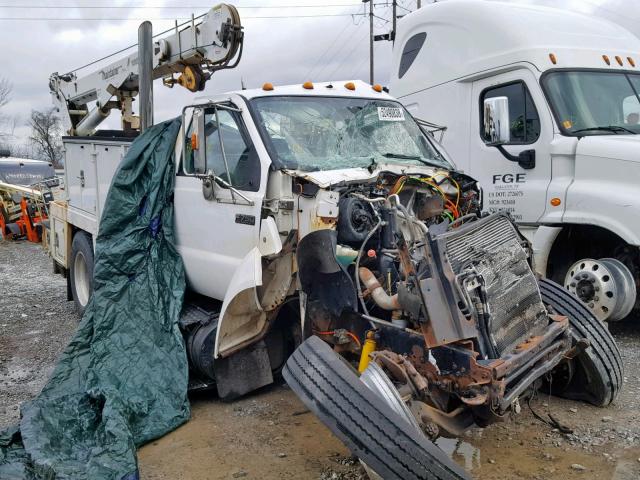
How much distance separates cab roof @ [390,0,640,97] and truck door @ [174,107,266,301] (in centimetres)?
324

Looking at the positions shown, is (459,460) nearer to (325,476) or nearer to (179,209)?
(325,476)

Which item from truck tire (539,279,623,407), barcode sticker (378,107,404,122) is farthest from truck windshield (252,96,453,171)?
truck tire (539,279,623,407)

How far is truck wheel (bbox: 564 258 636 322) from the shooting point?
5.29 meters

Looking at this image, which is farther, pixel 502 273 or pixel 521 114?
pixel 521 114

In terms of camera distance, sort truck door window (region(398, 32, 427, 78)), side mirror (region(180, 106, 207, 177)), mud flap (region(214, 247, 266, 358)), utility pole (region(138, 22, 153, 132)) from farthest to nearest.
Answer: truck door window (region(398, 32, 427, 78))
utility pole (region(138, 22, 153, 132))
side mirror (region(180, 106, 207, 177))
mud flap (region(214, 247, 266, 358))

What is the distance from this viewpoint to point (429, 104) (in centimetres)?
760

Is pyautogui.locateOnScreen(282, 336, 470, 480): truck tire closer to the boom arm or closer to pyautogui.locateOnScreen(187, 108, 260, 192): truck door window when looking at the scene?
pyautogui.locateOnScreen(187, 108, 260, 192): truck door window

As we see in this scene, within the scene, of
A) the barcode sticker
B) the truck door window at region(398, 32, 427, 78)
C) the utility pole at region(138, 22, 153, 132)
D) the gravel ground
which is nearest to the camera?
the barcode sticker

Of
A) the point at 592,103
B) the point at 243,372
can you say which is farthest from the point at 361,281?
the point at 592,103

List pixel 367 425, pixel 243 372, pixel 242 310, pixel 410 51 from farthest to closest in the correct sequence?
pixel 410 51
pixel 243 372
pixel 242 310
pixel 367 425

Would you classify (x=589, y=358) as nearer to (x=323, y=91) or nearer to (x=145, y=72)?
(x=323, y=91)

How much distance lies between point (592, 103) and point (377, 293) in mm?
3819

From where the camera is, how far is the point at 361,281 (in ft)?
12.4

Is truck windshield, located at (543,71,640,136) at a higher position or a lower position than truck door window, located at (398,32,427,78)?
lower
